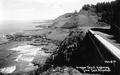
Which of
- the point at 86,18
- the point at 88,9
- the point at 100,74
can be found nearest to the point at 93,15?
the point at 86,18

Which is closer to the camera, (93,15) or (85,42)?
(85,42)

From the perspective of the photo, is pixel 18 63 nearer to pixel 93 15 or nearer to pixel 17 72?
pixel 17 72

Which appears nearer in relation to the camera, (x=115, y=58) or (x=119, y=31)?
(x=115, y=58)

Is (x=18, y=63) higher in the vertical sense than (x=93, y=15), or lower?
lower

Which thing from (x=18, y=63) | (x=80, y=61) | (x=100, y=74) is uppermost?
(x=100, y=74)

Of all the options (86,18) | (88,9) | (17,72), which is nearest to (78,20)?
(86,18)

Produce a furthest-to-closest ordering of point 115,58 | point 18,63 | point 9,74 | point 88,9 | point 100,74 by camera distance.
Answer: point 88,9, point 18,63, point 9,74, point 100,74, point 115,58

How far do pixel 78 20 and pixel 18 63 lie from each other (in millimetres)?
56347

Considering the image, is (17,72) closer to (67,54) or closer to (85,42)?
(67,54)

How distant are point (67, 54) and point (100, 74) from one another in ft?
45.2

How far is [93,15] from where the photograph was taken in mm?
88938

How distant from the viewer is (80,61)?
2267cm

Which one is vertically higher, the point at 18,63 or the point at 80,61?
the point at 80,61

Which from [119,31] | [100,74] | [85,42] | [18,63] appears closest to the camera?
[100,74]
